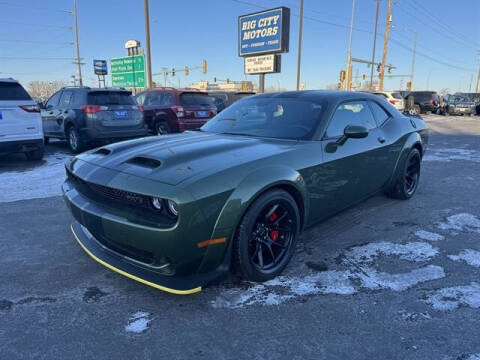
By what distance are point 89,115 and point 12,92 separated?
5.49ft

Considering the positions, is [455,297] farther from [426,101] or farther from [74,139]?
[426,101]

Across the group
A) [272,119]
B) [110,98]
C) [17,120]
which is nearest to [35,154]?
[17,120]

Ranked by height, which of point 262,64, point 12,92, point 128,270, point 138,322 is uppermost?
point 262,64

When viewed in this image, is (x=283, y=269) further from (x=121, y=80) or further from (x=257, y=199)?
(x=121, y=80)

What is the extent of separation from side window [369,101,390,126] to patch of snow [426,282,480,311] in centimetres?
217

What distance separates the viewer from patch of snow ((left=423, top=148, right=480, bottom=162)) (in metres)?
8.42

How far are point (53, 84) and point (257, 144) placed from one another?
11748 centimetres

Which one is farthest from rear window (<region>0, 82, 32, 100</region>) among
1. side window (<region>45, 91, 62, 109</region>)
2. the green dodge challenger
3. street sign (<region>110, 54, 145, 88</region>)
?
street sign (<region>110, 54, 145, 88</region>)

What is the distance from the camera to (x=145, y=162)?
265 centimetres

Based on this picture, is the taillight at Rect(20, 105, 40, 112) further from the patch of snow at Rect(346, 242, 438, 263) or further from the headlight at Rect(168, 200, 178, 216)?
the patch of snow at Rect(346, 242, 438, 263)

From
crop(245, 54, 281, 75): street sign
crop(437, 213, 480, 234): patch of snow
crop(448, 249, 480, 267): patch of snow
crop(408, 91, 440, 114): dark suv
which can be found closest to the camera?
crop(448, 249, 480, 267): patch of snow

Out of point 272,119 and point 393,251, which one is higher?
point 272,119

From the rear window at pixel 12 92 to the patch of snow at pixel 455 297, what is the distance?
7.41 m

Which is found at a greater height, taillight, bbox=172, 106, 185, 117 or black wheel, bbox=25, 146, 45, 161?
taillight, bbox=172, 106, 185, 117
